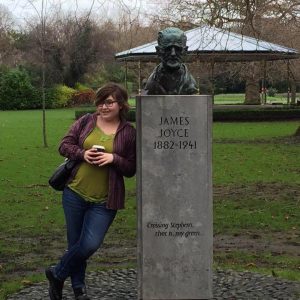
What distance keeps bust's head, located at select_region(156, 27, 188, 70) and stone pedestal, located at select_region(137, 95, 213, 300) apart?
0.29 meters

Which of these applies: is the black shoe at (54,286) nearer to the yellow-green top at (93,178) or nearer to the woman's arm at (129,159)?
the yellow-green top at (93,178)

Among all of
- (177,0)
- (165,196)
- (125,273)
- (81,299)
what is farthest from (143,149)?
(177,0)

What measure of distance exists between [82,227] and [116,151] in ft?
2.26

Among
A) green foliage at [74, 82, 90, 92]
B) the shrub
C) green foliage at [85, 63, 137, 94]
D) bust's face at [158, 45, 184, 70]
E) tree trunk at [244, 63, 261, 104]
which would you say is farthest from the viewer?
green foliage at [85, 63, 137, 94]

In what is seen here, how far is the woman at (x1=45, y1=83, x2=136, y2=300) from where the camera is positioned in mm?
5152

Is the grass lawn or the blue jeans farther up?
the blue jeans

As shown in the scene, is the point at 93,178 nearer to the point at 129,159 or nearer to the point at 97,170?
the point at 97,170

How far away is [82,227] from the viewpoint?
5297 mm

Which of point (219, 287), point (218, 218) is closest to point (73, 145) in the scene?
point (219, 287)

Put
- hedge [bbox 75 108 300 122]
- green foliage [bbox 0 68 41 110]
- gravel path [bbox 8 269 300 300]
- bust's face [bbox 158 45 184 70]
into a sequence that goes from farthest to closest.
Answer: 1. green foliage [bbox 0 68 41 110]
2. hedge [bbox 75 108 300 122]
3. gravel path [bbox 8 269 300 300]
4. bust's face [bbox 158 45 184 70]

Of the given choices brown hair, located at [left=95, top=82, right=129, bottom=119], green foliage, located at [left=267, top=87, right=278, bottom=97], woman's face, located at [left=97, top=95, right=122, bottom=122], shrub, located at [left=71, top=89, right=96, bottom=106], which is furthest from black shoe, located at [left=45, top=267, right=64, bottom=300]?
green foliage, located at [left=267, top=87, right=278, bottom=97]

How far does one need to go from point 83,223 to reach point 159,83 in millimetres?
1290

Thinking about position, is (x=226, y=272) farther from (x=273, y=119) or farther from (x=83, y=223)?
(x=273, y=119)

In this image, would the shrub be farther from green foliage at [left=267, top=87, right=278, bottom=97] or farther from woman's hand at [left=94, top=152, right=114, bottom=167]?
woman's hand at [left=94, top=152, right=114, bottom=167]
